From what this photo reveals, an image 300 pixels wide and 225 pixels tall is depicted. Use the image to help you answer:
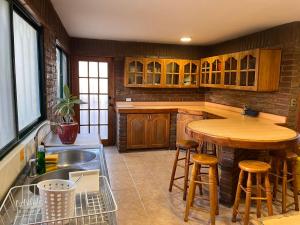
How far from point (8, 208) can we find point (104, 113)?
14.4 feet

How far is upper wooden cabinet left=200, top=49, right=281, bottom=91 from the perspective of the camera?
12.0 feet

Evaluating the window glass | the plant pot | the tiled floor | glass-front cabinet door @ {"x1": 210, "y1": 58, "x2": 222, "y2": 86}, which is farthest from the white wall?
glass-front cabinet door @ {"x1": 210, "y1": 58, "x2": 222, "y2": 86}

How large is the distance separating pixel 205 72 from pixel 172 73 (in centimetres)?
70

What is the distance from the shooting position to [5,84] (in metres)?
1.67

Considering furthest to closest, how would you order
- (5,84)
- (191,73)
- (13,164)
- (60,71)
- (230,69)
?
(191,73) → (230,69) → (60,71) → (5,84) → (13,164)

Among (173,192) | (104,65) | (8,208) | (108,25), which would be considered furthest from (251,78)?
(8,208)

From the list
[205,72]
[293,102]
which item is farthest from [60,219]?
[205,72]

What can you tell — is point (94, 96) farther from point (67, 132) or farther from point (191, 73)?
point (67, 132)

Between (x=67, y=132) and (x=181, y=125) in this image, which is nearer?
(x=67, y=132)

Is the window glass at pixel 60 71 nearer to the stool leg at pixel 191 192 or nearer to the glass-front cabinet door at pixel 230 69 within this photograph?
the stool leg at pixel 191 192

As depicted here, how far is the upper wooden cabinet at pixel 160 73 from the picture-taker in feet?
17.1

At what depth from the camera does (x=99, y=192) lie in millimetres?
1248

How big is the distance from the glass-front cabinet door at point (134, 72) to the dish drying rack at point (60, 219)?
13.2 feet

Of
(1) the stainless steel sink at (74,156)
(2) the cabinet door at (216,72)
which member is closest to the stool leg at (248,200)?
(1) the stainless steel sink at (74,156)
